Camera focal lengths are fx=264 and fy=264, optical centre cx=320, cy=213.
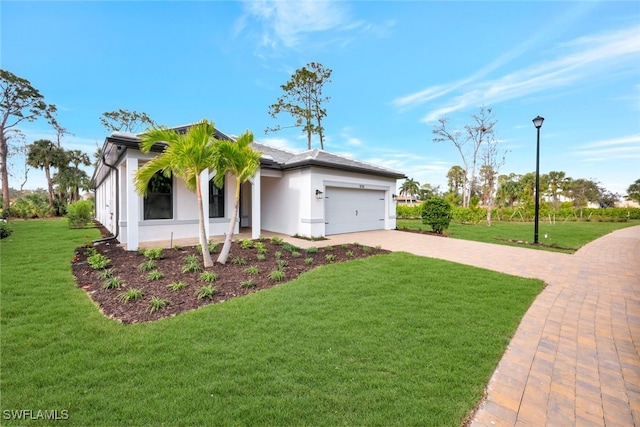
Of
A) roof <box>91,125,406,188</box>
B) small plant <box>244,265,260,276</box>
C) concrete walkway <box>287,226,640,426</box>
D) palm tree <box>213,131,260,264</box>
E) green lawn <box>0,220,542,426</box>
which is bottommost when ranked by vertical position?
concrete walkway <box>287,226,640,426</box>

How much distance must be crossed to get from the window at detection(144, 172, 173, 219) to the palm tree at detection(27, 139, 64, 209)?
2279 centimetres

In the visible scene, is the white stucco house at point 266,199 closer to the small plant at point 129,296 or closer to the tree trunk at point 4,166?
the small plant at point 129,296

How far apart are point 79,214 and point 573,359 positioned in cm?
1871

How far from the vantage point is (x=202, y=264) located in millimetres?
6105

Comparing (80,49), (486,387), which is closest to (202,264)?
(486,387)

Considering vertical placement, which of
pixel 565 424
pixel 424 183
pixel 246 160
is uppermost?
pixel 424 183

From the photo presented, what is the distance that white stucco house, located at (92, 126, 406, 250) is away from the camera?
876 centimetres

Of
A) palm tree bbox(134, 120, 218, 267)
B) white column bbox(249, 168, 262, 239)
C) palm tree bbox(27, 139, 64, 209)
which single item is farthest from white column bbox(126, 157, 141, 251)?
palm tree bbox(27, 139, 64, 209)

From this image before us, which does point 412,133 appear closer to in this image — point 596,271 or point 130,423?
point 596,271

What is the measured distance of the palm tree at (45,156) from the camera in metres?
24.0

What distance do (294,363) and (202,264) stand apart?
14.1 ft

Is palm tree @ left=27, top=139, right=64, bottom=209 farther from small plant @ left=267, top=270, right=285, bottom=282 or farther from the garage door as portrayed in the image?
small plant @ left=267, top=270, right=285, bottom=282

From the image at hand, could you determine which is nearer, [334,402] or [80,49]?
[334,402]

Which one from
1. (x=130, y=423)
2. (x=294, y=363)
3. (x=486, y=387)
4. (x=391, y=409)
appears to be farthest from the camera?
(x=294, y=363)
